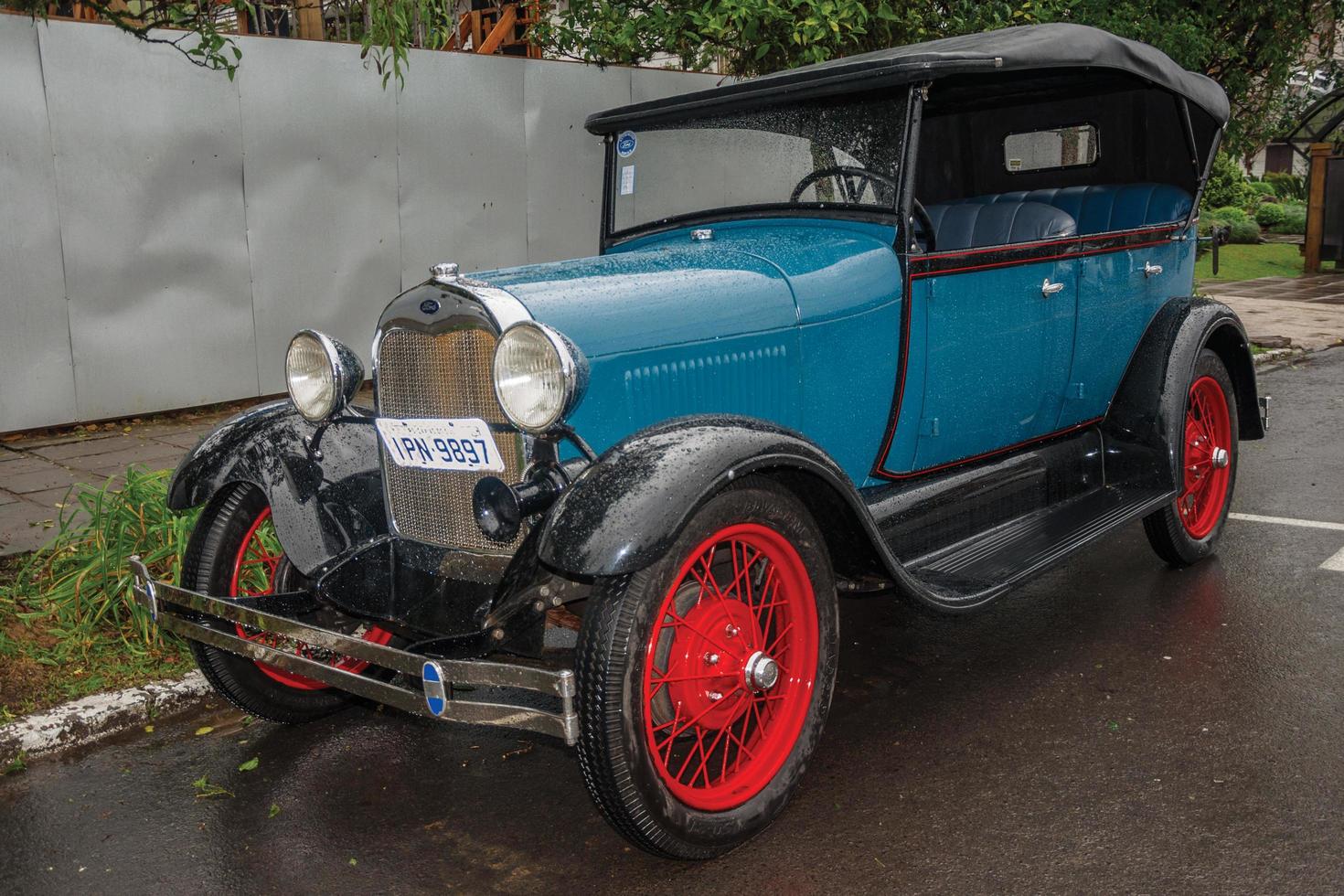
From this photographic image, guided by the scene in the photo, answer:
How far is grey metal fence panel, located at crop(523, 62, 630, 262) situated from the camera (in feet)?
29.4

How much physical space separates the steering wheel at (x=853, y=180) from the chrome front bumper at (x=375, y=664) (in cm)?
184

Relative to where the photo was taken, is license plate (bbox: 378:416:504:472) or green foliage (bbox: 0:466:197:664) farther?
green foliage (bbox: 0:466:197:664)

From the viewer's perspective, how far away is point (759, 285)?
332cm

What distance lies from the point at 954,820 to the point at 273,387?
20.2ft

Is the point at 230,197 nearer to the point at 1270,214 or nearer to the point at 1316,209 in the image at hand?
the point at 1316,209

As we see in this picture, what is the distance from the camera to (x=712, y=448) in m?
2.68

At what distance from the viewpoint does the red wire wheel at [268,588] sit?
341 centimetres

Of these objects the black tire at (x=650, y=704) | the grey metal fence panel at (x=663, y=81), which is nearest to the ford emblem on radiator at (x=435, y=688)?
the black tire at (x=650, y=704)

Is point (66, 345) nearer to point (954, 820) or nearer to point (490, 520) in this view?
point (490, 520)

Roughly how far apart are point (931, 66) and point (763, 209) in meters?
0.70

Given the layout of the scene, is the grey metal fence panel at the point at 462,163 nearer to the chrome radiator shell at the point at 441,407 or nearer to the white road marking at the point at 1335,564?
the chrome radiator shell at the point at 441,407

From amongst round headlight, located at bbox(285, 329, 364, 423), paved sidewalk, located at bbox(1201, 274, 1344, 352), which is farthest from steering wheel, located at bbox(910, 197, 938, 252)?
paved sidewalk, located at bbox(1201, 274, 1344, 352)

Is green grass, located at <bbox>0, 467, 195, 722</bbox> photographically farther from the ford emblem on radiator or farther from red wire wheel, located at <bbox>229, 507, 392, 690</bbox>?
the ford emblem on radiator

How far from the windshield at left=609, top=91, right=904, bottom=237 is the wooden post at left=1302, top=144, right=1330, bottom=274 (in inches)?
563
